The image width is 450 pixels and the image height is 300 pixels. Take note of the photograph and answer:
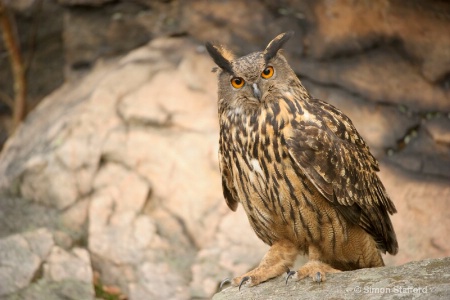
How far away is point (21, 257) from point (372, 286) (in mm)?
3007

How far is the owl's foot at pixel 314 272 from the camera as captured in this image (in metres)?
3.60

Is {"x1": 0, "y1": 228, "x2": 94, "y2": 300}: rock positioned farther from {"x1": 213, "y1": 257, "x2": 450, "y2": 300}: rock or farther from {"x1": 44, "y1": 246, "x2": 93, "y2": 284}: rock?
{"x1": 213, "y1": 257, "x2": 450, "y2": 300}: rock

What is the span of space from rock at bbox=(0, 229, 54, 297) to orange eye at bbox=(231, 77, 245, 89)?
2.41 meters

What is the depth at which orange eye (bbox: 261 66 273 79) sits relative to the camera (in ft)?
12.0

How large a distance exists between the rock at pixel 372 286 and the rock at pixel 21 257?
210cm

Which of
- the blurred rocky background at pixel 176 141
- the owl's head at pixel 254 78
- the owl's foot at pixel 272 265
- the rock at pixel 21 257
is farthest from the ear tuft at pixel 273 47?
the rock at pixel 21 257

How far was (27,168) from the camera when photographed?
584cm

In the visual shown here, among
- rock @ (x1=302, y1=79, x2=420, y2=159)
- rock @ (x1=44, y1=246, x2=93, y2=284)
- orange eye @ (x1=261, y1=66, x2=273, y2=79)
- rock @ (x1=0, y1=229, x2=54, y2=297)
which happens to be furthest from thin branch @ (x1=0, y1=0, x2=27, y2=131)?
orange eye @ (x1=261, y1=66, x2=273, y2=79)

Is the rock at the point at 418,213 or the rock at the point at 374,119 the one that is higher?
the rock at the point at 374,119

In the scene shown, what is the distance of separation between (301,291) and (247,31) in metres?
3.13

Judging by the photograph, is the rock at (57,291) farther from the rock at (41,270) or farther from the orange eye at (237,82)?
the orange eye at (237,82)

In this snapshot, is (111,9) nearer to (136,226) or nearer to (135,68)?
(135,68)

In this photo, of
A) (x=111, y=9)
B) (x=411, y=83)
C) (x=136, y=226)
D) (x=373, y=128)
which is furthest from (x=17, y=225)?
(x=411, y=83)

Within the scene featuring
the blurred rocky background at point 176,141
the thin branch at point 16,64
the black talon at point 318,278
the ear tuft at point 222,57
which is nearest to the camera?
the black talon at point 318,278
